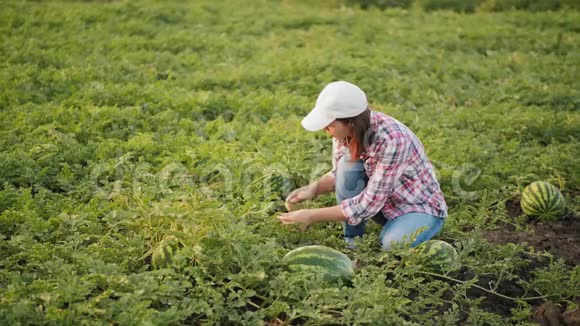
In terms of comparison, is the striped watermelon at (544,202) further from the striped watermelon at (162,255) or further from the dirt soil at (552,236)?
the striped watermelon at (162,255)

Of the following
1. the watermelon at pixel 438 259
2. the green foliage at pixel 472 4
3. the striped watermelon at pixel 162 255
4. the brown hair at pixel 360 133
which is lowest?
the watermelon at pixel 438 259

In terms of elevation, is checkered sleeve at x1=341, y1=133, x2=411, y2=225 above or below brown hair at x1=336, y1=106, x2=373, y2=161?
below

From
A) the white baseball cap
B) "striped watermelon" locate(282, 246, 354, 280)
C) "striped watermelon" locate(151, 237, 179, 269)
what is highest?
the white baseball cap

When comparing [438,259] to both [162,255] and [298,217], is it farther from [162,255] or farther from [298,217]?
[162,255]

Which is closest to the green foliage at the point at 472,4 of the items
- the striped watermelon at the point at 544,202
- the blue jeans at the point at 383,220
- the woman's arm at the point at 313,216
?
the striped watermelon at the point at 544,202

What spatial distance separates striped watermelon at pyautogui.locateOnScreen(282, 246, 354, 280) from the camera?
3953mm

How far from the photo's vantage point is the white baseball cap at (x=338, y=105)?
422 cm

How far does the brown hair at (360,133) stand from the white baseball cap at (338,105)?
0.19 ft

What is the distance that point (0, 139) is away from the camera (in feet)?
18.3

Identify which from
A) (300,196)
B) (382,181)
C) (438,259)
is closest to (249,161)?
(300,196)

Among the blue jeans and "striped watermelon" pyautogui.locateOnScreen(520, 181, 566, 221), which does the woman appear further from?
"striped watermelon" pyautogui.locateOnScreen(520, 181, 566, 221)

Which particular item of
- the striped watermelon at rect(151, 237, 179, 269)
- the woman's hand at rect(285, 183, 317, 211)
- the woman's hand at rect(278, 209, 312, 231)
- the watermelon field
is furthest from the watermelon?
the striped watermelon at rect(151, 237, 179, 269)

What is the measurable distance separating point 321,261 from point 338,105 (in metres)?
1.01

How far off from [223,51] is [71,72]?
2499 millimetres
